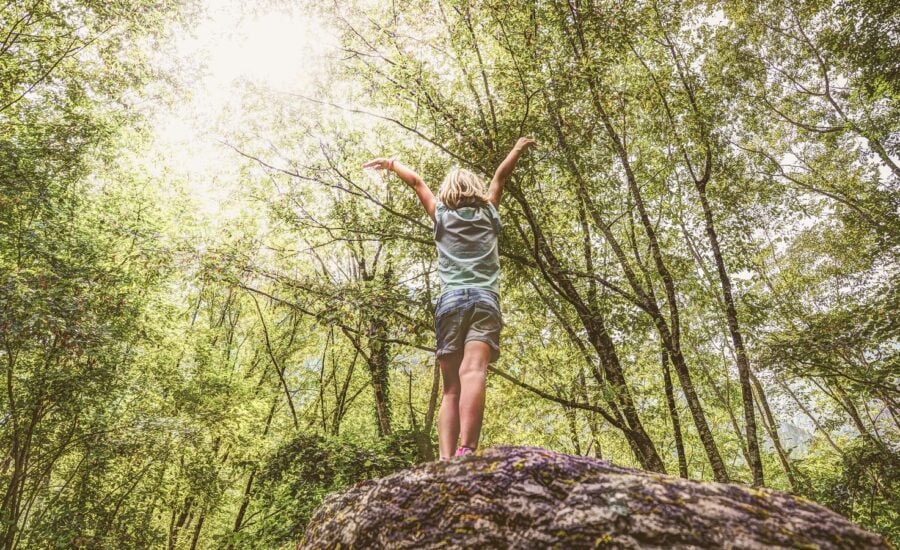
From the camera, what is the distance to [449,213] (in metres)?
3.51

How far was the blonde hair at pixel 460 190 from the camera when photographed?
3533mm

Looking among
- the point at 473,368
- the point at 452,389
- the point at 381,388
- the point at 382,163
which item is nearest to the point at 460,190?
the point at 382,163

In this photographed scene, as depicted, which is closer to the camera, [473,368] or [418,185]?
[473,368]

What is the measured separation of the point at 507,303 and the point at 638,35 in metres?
6.11

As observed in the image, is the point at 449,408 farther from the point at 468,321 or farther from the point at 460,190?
the point at 460,190

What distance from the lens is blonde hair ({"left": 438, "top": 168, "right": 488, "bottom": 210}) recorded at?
353cm

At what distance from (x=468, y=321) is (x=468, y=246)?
0.62 m

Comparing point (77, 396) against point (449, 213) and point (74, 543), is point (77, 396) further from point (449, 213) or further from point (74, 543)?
point (449, 213)

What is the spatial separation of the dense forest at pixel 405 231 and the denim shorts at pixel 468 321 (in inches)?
102

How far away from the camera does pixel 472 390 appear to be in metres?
2.84

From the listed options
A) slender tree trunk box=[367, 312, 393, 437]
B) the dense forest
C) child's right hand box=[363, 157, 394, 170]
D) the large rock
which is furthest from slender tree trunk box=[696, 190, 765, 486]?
slender tree trunk box=[367, 312, 393, 437]

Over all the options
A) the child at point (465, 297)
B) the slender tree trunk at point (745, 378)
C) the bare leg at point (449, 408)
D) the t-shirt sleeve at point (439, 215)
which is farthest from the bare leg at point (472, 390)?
the slender tree trunk at point (745, 378)

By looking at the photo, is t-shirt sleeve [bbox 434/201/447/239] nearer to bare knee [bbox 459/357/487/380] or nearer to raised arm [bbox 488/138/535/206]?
raised arm [bbox 488/138/535/206]

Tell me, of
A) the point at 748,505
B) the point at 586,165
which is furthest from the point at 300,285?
the point at 748,505
